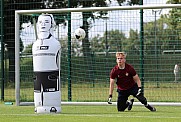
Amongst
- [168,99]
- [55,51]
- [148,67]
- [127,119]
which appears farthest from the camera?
[148,67]

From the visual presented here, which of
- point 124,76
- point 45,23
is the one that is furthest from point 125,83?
point 45,23

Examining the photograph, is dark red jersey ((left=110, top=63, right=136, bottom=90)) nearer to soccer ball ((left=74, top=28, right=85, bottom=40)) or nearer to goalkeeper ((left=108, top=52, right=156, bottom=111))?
goalkeeper ((left=108, top=52, right=156, bottom=111))

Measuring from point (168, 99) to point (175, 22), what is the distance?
5187 mm

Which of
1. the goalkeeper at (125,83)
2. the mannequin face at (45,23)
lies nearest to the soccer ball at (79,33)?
the goalkeeper at (125,83)

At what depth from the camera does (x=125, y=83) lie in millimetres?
14398

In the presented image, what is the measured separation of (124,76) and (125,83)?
8.4 inches

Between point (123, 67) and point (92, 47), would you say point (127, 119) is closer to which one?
point (123, 67)

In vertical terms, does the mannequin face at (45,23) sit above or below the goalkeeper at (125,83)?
above

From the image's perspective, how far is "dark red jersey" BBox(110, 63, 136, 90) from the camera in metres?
14.2

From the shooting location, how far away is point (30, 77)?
19.9 metres

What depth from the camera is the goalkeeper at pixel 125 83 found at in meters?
14.2

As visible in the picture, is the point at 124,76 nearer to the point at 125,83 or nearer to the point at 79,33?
the point at 125,83

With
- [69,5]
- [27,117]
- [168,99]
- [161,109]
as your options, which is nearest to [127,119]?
[27,117]

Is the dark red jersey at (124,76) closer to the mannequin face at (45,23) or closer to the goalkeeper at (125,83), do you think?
the goalkeeper at (125,83)
